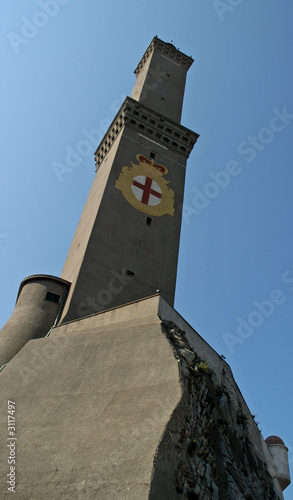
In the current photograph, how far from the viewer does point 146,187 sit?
23.9m

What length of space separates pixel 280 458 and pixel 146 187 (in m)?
14.8

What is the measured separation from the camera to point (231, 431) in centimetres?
1488

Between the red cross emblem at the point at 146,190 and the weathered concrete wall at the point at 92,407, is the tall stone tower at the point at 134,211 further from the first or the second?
the weathered concrete wall at the point at 92,407

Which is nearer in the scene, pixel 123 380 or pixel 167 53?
pixel 123 380

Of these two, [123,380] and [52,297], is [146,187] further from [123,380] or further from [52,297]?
[123,380]

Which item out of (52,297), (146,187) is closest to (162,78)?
(146,187)

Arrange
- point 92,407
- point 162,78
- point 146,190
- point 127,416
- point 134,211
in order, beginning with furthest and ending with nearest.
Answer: point 162,78
point 146,190
point 134,211
point 92,407
point 127,416

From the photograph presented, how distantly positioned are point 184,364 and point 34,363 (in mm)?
5138

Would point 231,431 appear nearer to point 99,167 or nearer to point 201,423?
point 201,423

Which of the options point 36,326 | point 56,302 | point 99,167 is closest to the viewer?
point 36,326

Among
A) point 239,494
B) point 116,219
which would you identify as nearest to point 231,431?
point 239,494

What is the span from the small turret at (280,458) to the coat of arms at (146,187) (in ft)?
41.0

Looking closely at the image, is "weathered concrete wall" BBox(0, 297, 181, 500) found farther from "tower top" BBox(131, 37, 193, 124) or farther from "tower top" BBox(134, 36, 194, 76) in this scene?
"tower top" BBox(134, 36, 194, 76)

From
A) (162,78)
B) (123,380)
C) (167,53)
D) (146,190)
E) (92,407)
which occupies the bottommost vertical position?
(92,407)
